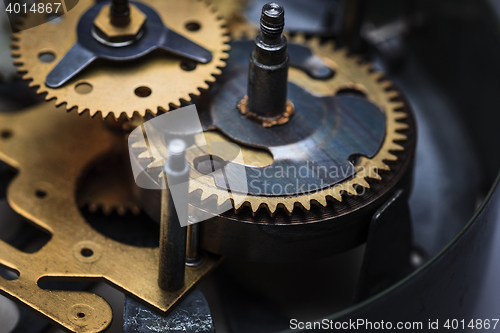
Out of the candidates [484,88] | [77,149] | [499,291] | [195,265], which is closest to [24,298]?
[195,265]

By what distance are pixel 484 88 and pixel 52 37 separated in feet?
3.17

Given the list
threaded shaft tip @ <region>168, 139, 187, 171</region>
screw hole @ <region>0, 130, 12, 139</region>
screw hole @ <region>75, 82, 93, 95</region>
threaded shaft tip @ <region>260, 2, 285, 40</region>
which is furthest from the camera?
screw hole @ <region>0, 130, 12, 139</region>

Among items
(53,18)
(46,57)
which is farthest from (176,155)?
(53,18)

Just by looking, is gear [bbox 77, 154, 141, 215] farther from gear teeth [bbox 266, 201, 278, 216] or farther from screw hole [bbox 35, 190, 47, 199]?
gear teeth [bbox 266, 201, 278, 216]

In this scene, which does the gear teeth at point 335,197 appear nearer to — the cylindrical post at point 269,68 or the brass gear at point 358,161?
the brass gear at point 358,161

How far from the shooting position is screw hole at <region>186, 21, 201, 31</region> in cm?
136

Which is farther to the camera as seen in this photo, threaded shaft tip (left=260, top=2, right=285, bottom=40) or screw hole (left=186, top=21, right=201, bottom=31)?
screw hole (left=186, top=21, right=201, bottom=31)

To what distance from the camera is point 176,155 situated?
889mm

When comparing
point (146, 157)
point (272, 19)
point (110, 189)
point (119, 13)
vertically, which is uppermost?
point (272, 19)

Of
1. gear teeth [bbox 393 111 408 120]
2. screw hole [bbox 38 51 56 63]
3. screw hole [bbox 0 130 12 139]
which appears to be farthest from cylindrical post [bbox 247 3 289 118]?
screw hole [bbox 0 130 12 139]

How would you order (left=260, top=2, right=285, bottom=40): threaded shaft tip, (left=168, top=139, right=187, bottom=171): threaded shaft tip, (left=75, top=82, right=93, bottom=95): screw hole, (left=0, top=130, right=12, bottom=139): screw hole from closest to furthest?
(left=168, top=139, right=187, bottom=171): threaded shaft tip
(left=260, top=2, right=285, bottom=40): threaded shaft tip
(left=75, top=82, right=93, bottom=95): screw hole
(left=0, top=130, right=12, bottom=139): screw hole

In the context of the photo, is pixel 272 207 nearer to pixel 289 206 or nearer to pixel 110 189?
pixel 289 206

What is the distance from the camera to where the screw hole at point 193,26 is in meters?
1.36

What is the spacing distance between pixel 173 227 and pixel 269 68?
0.33 metres
